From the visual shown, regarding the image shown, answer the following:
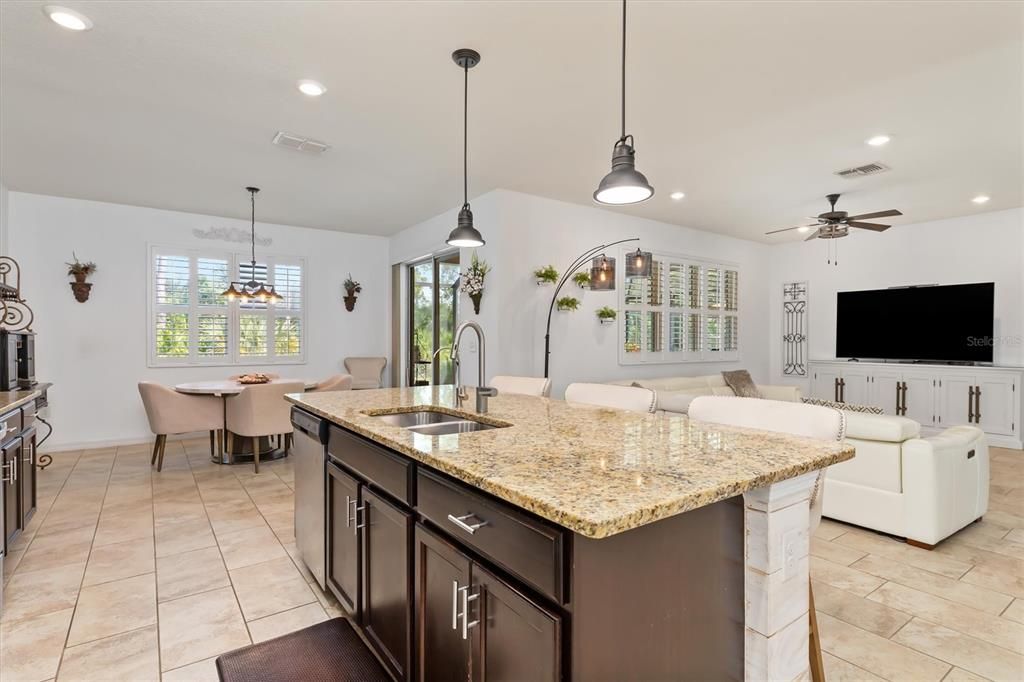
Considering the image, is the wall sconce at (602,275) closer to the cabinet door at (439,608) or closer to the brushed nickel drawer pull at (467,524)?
the cabinet door at (439,608)

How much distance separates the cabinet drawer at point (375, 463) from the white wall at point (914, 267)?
7252mm

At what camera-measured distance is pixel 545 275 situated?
5.23 metres

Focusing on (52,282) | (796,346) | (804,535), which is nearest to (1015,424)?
(796,346)

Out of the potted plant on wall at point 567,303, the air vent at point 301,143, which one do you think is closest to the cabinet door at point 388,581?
the air vent at point 301,143

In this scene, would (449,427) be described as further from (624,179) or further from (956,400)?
(956,400)

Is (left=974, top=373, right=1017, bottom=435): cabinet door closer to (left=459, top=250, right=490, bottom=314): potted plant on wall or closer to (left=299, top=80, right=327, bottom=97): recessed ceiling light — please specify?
(left=459, top=250, right=490, bottom=314): potted plant on wall

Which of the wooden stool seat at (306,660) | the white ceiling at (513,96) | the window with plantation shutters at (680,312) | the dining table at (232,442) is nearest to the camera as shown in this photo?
the wooden stool seat at (306,660)

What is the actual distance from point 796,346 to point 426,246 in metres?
5.58

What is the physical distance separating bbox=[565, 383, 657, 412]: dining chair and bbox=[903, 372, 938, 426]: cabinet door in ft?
18.1

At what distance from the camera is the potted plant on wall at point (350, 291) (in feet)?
23.4

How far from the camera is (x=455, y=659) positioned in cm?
138

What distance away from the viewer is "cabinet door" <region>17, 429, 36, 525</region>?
289 cm

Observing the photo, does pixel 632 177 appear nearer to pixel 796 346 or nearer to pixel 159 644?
pixel 159 644

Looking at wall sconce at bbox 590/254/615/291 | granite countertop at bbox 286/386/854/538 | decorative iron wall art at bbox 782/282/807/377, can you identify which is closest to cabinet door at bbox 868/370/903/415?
decorative iron wall art at bbox 782/282/807/377
